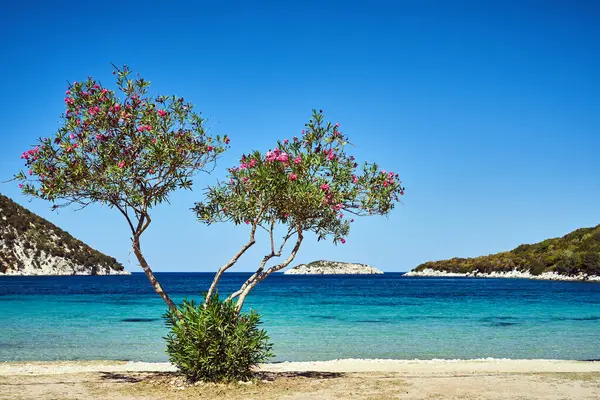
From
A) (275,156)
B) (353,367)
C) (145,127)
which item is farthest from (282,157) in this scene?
(353,367)

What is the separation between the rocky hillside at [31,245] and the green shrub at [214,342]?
467ft

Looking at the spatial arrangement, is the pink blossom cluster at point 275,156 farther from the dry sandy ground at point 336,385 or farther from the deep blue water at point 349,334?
the deep blue water at point 349,334

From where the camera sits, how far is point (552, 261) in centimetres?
14000

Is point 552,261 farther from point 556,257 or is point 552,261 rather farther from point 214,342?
point 214,342

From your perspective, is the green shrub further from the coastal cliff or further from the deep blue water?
the coastal cliff

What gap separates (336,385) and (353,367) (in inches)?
197

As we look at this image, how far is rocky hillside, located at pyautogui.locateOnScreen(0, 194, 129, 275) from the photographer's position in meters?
145

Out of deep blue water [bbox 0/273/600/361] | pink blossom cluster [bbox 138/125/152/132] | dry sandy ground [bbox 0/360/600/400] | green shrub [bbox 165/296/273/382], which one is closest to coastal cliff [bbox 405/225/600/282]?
deep blue water [bbox 0/273/600/361]

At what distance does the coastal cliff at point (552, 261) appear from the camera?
124 meters

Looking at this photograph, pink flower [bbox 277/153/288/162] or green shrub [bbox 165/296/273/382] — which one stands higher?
pink flower [bbox 277/153/288/162]

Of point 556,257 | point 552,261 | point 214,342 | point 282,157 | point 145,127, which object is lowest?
point 214,342

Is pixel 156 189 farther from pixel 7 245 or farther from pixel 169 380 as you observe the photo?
pixel 7 245

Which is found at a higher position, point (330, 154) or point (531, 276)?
point (330, 154)

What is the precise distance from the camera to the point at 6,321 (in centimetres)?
3875
